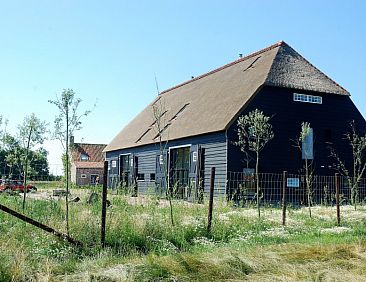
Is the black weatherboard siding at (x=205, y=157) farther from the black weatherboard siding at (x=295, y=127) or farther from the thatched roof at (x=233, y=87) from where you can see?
the black weatherboard siding at (x=295, y=127)

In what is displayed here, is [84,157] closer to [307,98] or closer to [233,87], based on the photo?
[233,87]

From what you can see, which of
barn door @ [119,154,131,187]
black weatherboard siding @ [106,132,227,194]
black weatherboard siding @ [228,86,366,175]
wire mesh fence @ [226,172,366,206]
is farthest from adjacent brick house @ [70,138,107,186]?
wire mesh fence @ [226,172,366,206]

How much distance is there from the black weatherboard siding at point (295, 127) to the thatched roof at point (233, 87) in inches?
18.3

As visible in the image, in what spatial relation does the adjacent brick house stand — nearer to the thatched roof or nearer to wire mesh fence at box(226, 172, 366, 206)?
the thatched roof

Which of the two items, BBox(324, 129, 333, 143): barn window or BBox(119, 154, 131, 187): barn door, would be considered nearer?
BBox(324, 129, 333, 143): barn window

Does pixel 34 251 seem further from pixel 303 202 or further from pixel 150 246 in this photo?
pixel 303 202

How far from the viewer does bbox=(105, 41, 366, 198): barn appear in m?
20.0

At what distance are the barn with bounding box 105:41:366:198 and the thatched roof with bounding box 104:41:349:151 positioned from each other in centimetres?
6

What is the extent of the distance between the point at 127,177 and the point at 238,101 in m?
13.7

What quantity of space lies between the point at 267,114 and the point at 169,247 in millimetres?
13827

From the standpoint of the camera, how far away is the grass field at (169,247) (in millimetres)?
5918

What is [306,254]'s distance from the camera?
721 centimetres

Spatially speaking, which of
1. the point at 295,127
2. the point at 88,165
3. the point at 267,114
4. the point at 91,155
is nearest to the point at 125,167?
the point at 267,114

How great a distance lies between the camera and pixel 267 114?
20.6 metres
